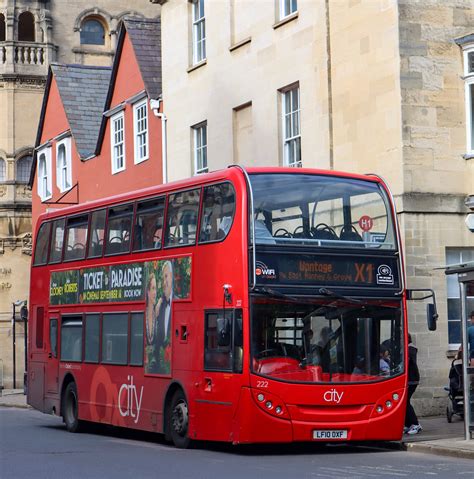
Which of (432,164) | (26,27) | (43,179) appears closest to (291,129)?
(432,164)

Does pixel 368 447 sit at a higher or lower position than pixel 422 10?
lower

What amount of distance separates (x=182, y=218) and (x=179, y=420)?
302cm

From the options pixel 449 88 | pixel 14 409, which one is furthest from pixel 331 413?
pixel 14 409

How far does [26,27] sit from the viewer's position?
50.4 meters

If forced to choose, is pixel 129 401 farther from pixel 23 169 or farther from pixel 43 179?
pixel 23 169

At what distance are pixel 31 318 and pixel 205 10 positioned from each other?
953cm

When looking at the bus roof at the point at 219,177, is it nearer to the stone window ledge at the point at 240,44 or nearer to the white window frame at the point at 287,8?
the white window frame at the point at 287,8

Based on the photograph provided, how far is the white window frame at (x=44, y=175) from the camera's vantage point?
44.5 metres

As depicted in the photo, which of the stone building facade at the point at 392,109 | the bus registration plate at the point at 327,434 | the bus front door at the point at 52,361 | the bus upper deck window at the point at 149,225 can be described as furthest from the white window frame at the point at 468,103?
the bus front door at the point at 52,361

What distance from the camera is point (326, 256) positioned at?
18.3 metres

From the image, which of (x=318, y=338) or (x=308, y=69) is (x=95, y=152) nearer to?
(x=308, y=69)

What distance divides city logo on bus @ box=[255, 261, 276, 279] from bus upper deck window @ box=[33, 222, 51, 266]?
8.60 meters

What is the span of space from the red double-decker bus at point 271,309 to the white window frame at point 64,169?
22.0 metres

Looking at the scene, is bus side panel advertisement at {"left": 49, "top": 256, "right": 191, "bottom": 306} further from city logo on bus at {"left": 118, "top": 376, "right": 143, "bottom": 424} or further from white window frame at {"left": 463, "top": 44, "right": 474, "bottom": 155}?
white window frame at {"left": 463, "top": 44, "right": 474, "bottom": 155}
